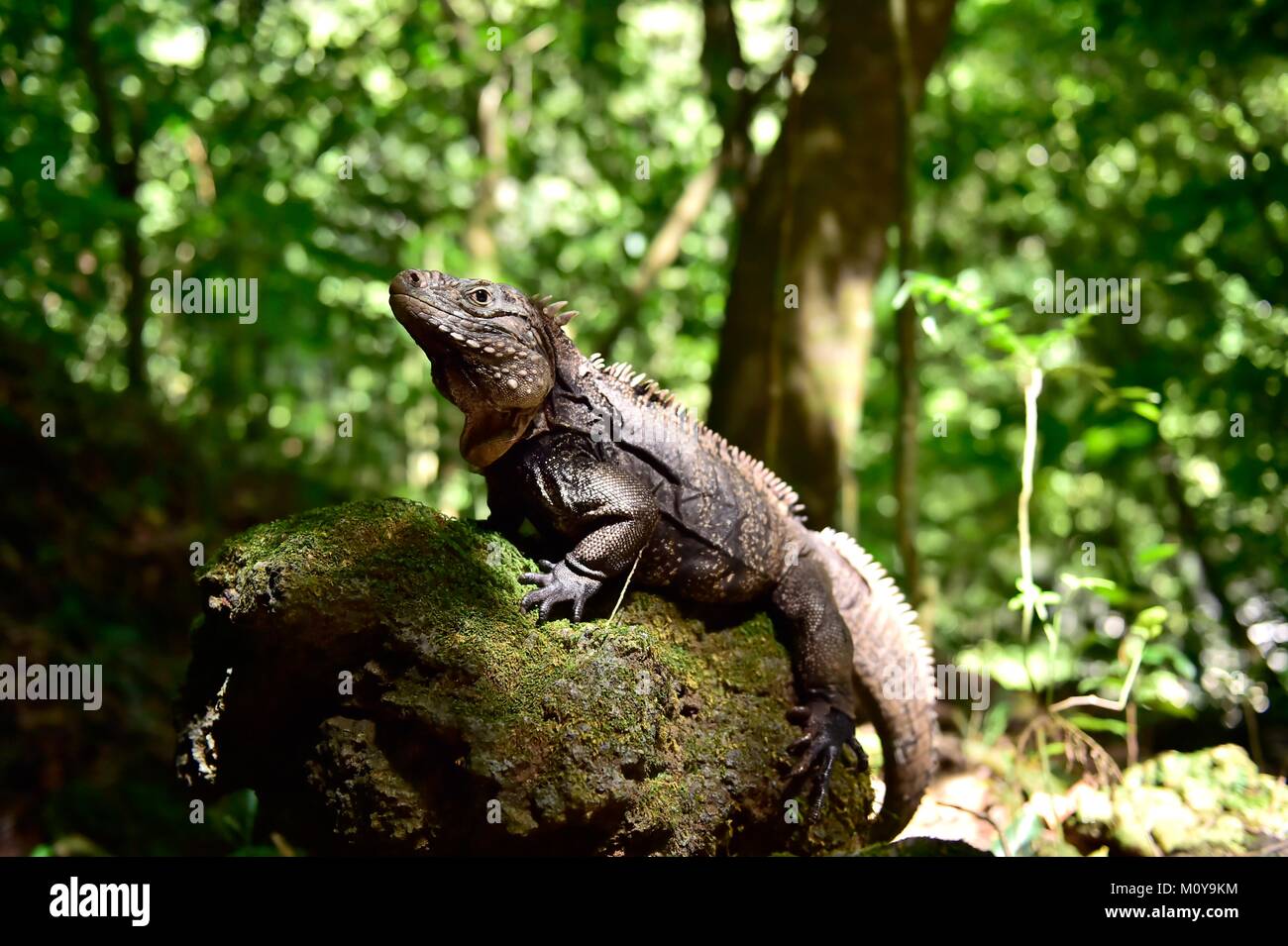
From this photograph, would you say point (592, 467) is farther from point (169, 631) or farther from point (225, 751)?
point (169, 631)

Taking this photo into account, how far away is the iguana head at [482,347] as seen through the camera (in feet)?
11.3

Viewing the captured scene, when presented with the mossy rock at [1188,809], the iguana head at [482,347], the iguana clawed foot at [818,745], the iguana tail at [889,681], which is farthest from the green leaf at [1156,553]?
the iguana head at [482,347]

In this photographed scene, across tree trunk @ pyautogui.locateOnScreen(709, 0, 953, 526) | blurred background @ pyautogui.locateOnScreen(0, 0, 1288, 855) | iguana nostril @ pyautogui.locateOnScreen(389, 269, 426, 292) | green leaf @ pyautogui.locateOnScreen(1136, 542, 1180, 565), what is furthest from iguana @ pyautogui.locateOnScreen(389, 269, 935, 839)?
tree trunk @ pyautogui.locateOnScreen(709, 0, 953, 526)

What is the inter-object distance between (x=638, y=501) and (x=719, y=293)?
744 cm

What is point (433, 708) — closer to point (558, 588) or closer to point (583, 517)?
point (558, 588)

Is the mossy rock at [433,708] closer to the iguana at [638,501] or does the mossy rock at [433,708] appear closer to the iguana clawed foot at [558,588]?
the iguana clawed foot at [558,588]

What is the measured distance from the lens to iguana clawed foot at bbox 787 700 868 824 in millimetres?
3824

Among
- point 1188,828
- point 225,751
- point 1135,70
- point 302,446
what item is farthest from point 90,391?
point 1135,70

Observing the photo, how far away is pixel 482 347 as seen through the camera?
3.48 metres

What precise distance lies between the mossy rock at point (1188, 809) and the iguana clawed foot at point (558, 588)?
9.62ft

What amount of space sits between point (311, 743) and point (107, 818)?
4.32 m

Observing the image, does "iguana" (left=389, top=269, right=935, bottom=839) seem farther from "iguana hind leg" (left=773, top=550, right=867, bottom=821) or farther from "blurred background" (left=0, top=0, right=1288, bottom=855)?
"blurred background" (left=0, top=0, right=1288, bottom=855)

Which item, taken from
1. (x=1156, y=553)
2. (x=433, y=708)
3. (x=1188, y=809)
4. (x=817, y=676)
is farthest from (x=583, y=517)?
(x=1156, y=553)

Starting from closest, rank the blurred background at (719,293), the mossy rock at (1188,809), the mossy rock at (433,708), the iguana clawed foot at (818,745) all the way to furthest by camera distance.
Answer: the mossy rock at (433,708)
the iguana clawed foot at (818,745)
the mossy rock at (1188,809)
the blurred background at (719,293)
